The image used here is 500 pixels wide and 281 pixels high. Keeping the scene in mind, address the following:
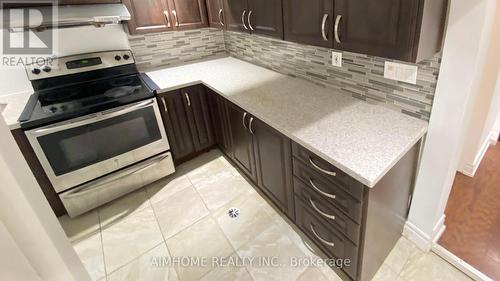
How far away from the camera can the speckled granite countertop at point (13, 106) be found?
1688mm

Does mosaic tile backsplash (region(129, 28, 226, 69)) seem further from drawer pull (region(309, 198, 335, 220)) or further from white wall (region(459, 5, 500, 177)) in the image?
white wall (region(459, 5, 500, 177))

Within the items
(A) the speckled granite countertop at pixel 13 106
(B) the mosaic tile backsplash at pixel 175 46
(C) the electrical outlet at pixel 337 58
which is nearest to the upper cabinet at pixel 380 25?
(C) the electrical outlet at pixel 337 58

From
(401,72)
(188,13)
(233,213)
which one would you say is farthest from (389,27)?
(188,13)

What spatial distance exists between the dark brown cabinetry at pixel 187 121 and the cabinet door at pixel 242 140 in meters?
0.40

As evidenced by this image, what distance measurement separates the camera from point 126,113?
1.97m

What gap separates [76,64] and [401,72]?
A: 2.43 metres

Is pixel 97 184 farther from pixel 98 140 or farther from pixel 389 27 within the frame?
pixel 389 27

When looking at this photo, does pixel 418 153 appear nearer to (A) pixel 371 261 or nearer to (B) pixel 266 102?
(A) pixel 371 261

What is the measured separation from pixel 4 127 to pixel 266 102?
1.50m

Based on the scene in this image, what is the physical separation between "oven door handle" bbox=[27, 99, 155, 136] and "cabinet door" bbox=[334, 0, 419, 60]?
4.94 feet

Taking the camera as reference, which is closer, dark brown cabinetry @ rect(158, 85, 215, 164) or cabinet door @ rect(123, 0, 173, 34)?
cabinet door @ rect(123, 0, 173, 34)

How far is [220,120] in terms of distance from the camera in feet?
7.74

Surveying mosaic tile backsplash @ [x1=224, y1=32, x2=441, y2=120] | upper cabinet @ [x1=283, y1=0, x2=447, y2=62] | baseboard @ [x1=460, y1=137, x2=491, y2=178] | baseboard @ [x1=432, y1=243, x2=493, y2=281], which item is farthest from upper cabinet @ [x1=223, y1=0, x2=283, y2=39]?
baseboard @ [x1=460, y1=137, x2=491, y2=178]

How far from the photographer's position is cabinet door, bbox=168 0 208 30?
2289 millimetres
